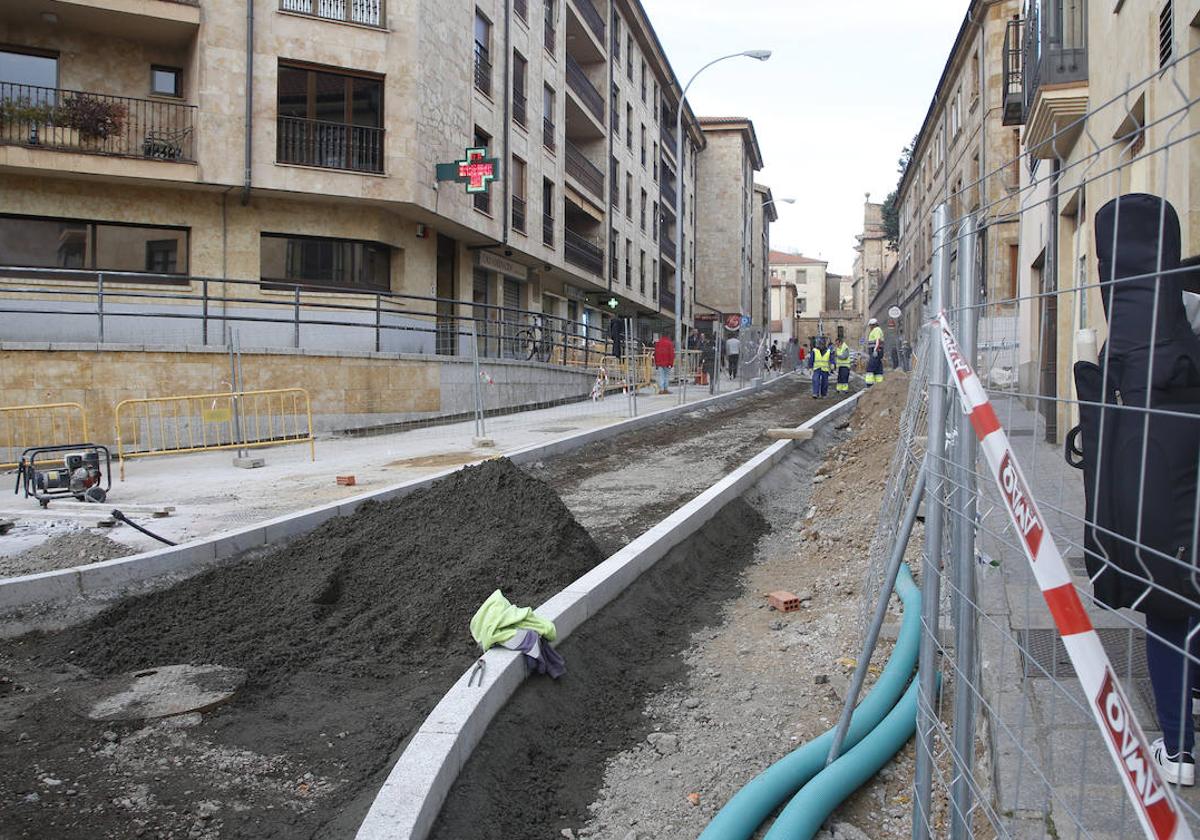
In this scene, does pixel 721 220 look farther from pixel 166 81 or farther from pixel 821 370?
pixel 166 81

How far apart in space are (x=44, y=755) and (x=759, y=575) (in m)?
5.03

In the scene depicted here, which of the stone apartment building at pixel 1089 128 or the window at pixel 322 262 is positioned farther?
the window at pixel 322 262

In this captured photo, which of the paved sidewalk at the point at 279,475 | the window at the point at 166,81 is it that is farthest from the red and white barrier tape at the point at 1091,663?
the window at the point at 166,81

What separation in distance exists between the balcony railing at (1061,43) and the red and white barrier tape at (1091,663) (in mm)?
11473

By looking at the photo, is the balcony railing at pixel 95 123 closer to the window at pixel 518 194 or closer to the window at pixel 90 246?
the window at pixel 90 246

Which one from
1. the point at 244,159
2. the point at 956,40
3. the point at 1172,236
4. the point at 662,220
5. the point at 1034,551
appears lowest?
the point at 1034,551

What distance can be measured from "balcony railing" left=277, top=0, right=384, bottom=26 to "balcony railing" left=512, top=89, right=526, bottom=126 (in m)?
6.24

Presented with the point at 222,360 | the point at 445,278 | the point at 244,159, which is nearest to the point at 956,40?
the point at 445,278

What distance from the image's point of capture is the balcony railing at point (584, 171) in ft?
105

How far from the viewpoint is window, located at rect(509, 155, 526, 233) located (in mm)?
26344

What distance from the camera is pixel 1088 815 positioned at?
8.40 ft

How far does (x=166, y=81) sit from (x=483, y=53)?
817 centimetres

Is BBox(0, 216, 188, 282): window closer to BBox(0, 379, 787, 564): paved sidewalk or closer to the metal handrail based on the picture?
the metal handrail

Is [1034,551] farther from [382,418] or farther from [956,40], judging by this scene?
[956,40]
